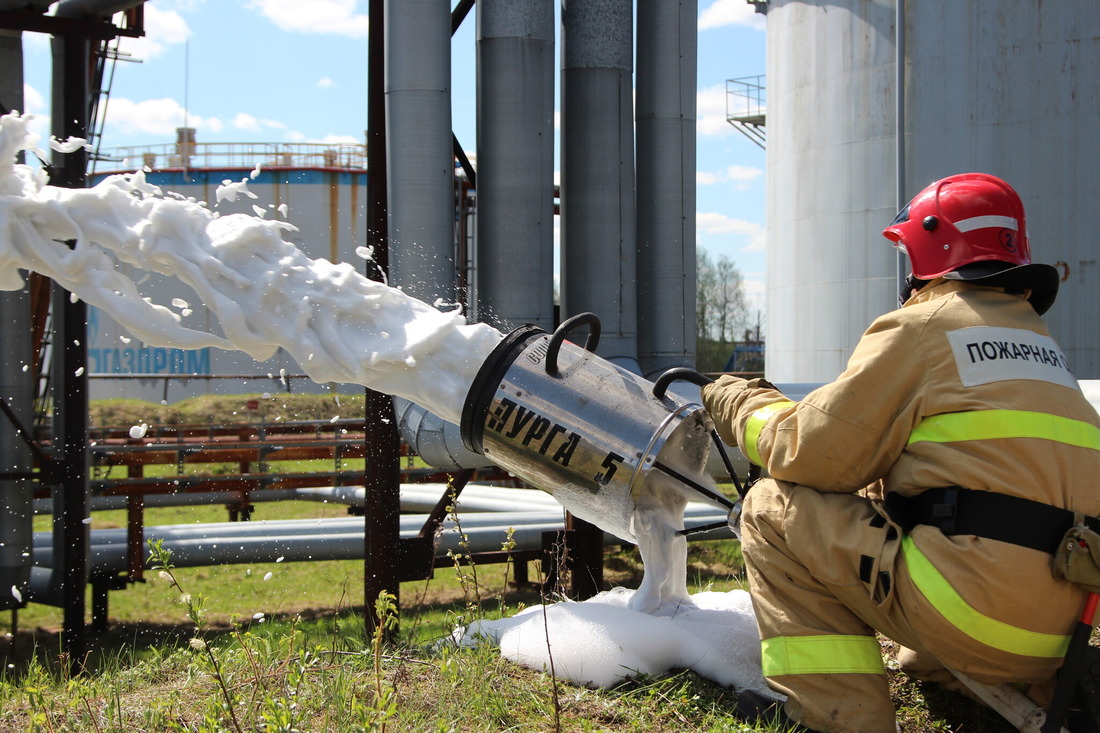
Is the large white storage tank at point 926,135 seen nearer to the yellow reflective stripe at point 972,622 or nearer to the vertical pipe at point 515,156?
the vertical pipe at point 515,156

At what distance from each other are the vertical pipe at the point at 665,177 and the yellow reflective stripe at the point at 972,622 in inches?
126

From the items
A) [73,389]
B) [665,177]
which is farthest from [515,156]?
[73,389]

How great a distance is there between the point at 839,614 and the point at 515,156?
10.1 feet

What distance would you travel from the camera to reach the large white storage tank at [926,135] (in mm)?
8016

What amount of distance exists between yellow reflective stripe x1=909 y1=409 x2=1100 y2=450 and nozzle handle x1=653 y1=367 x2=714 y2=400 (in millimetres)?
857

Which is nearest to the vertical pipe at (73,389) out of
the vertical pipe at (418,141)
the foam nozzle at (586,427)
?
the vertical pipe at (418,141)

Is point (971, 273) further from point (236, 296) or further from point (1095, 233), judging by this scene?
point (1095, 233)

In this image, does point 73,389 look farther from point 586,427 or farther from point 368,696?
point 586,427

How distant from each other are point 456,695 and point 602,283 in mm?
2850

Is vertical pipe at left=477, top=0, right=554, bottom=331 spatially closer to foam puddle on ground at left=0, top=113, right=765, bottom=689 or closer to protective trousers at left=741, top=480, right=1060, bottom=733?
foam puddle on ground at left=0, top=113, right=765, bottom=689

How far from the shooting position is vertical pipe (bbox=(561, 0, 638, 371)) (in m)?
4.99

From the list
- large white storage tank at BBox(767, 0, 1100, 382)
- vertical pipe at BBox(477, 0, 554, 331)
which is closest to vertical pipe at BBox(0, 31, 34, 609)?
vertical pipe at BBox(477, 0, 554, 331)

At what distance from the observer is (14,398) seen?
6031 millimetres

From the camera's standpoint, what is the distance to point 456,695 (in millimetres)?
2594
